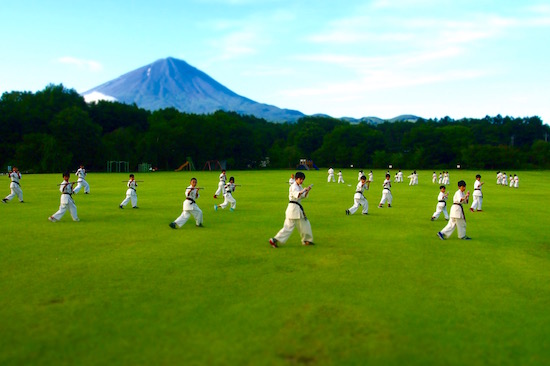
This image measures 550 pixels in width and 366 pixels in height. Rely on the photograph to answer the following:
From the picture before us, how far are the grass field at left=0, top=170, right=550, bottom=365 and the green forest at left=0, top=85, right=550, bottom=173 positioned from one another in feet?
221

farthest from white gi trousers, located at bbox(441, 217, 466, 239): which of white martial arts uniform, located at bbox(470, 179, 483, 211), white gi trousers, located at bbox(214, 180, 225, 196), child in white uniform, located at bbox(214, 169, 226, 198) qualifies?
white gi trousers, located at bbox(214, 180, 225, 196)

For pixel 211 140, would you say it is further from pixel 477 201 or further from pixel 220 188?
pixel 477 201

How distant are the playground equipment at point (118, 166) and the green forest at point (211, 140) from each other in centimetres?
116

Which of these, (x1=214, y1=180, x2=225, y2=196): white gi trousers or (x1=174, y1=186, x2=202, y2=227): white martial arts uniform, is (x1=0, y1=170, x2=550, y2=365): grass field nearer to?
(x1=174, y1=186, x2=202, y2=227): white martial arts uniform

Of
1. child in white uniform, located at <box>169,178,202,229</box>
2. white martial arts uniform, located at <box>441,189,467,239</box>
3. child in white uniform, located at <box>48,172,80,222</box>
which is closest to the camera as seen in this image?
white martial arts uniform, located at <box>441,189,467,239</box>

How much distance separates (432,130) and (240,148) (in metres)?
50.1

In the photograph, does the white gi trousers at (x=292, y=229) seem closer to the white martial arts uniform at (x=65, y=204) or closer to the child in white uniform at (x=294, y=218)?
the child in white uniform at (x=294, y=218)

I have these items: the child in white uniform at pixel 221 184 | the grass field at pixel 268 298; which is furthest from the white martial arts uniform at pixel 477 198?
the child in white uniform at pixel 221 184

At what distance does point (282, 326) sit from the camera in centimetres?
624

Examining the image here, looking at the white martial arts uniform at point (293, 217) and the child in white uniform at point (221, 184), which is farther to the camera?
the child in white uniform at point (221, 184)

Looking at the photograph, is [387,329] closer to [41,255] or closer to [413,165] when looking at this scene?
[41,255]

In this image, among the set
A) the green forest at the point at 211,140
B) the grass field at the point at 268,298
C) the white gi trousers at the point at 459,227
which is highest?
the green forest at the point at 211,140

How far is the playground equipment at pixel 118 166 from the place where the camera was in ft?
262

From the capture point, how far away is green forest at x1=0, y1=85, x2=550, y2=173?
248ft
